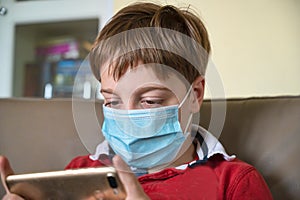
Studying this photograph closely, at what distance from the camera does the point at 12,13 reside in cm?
200

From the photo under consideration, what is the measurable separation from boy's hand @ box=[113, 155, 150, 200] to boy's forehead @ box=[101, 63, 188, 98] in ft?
0.84

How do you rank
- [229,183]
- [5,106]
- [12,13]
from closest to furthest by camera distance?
[229,183]
[5,106]
[12,13]

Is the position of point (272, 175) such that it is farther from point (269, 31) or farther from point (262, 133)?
point (269, 31)

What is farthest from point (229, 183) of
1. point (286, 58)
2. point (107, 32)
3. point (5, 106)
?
point (286, 58)

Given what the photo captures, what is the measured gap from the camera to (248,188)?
0.72 metres

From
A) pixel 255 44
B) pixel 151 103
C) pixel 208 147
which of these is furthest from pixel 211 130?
pixel 255 44

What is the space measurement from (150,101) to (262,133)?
0.24 meters

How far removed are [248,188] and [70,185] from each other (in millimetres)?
314

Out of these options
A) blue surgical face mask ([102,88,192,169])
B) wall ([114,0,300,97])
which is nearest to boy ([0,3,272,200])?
blue surgical face mask ([102,88,192,169])

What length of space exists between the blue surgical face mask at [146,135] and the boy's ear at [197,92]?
4 centimetres

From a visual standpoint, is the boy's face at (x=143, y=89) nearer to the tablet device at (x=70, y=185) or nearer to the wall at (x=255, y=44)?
the tablet device at (x=70, y=185)

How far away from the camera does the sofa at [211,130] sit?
2.67 ft

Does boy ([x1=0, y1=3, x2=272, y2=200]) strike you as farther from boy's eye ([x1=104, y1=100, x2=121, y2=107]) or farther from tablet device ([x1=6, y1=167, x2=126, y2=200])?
tablet device ([x1=6, y1=167, x2=126, y2=200])

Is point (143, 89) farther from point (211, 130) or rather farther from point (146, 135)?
point (211, 130)
